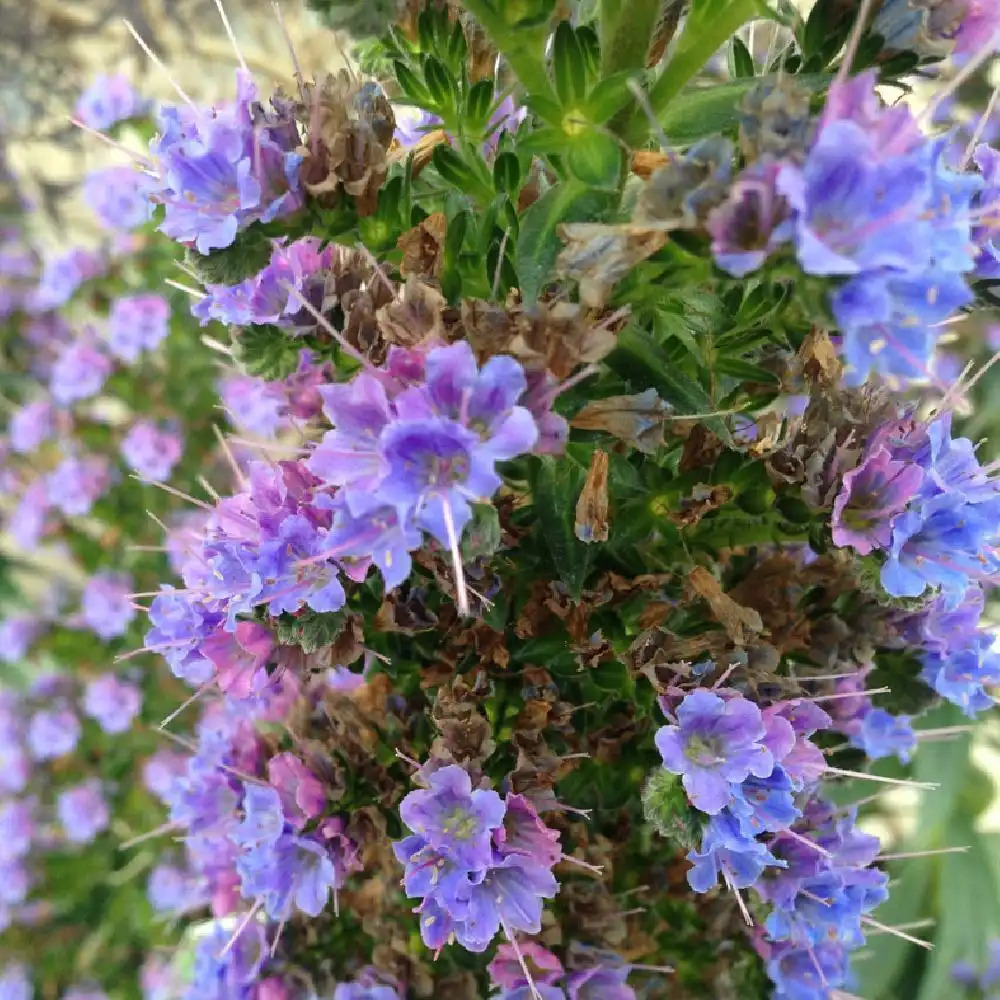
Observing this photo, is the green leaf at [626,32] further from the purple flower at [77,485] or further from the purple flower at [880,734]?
the purple flower at [77,485]

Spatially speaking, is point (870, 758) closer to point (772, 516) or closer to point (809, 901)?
point (809, 901)

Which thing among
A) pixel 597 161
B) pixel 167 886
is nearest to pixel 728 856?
pixel 597 161

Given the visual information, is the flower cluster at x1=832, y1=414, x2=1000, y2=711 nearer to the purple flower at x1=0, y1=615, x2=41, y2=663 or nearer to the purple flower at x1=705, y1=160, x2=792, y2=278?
the purple flower at x1=705, y1=160, x2=792, y2=278

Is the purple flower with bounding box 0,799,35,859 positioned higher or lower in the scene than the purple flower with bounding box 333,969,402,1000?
lower

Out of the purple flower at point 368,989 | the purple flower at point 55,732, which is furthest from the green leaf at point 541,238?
the purple flower at point 55,732

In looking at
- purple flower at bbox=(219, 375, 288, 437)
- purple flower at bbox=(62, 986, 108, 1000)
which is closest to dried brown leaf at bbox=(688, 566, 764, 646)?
purple flower at bbox=(219, 375, 288, 437)

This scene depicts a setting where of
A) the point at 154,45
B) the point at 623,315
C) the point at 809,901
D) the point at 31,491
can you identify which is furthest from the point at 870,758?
the point at 154,45

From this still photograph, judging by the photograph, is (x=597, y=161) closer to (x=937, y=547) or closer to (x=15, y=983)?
(x=937, y=547)
